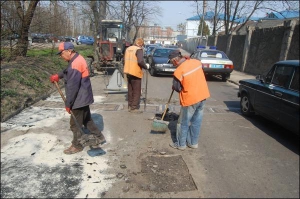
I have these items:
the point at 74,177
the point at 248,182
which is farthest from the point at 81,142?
the point at 248,182

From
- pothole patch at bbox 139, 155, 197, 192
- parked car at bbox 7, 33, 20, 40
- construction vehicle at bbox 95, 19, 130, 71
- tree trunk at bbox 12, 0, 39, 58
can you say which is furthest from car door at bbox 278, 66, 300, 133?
tree trunk at bbox 12, 0, 39, 58

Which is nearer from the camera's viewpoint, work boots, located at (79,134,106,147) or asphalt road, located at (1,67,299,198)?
asphalt road, located at (1,67,299,198)

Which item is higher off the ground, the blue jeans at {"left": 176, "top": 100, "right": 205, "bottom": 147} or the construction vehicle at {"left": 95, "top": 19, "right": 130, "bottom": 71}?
the construction vehicle at {"left": 95, "top": 19, "right": 130, "bottom": 71}

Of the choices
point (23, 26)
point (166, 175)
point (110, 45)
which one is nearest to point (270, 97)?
point (166, 175)

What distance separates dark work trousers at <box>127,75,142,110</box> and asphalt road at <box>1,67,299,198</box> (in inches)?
16.1

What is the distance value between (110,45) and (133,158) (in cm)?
1242

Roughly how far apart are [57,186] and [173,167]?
1708 millimetres

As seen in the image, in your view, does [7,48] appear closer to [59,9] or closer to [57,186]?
[59,9]

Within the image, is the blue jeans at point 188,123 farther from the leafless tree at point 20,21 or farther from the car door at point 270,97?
the leafless tree at point 20,21

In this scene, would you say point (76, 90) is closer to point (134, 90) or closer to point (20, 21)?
point (134, 90)

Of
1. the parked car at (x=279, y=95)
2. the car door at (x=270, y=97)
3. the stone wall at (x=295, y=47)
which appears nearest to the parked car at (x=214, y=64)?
the stone wall at (x=295, y=47)

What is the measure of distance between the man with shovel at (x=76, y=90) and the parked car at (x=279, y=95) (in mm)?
3502

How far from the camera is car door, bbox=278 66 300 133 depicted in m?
4.42

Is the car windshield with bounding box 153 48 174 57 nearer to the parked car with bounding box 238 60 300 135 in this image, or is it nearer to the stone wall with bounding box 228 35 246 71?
the stone wall with bounding box 228 35 246 71
